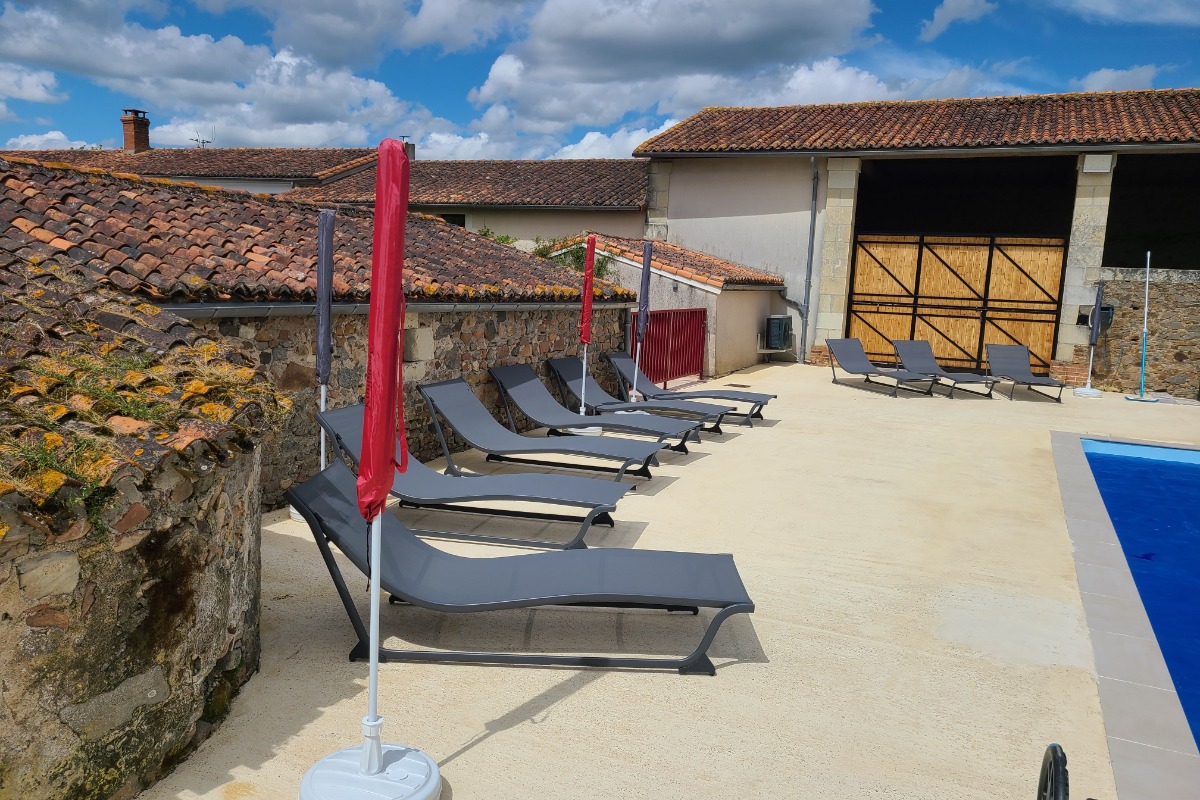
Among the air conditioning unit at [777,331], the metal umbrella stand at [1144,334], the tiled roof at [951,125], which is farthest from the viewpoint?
the air conditioning unit at [777,331]

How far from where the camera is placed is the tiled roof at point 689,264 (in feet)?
50.4

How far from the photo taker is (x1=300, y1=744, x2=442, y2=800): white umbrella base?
Answer: 2.73 meters

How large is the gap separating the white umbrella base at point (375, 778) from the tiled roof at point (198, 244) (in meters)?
3.63

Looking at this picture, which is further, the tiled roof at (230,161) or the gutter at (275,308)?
the tiled roof at (230,161)

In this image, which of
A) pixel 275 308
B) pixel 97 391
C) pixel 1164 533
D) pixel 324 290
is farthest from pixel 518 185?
pixel 97 391

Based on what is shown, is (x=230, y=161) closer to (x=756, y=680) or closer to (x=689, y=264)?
(x=689, y=264)

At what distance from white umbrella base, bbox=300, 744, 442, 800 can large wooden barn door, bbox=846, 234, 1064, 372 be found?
15.2 meters

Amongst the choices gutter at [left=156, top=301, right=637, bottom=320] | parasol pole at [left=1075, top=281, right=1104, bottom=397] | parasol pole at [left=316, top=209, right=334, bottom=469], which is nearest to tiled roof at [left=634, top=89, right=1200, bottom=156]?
parasol pole at [left=1075, top=281, right=1104, bottom=397]

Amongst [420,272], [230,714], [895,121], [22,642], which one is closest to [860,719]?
[230,714]

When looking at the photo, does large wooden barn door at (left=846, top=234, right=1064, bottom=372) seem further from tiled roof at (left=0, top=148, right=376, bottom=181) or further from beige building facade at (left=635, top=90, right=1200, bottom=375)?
tiled roof at (left=0, top=148, right=376, bottom=181)

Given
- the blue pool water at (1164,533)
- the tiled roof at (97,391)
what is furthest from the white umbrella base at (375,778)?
the blue pool water at (1164,533)

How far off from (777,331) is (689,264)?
8.80 feet

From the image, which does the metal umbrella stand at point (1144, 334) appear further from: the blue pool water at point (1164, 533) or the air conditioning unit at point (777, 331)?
the air conditioning unit at point (777, 331)

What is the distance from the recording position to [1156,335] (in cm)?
1508
